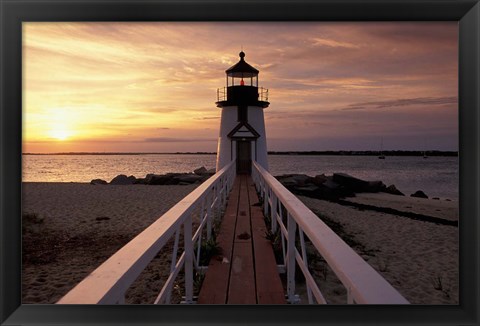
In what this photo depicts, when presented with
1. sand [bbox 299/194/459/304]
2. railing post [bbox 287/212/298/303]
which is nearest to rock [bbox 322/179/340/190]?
sand [bbox 299/194/459/304]

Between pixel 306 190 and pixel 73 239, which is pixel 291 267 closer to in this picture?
pixel 73 239

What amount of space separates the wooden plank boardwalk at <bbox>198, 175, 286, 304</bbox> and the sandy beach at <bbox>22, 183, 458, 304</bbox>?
5.53ft

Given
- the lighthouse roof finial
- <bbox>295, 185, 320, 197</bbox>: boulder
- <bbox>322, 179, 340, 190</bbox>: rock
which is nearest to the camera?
the lighthouse roof finial

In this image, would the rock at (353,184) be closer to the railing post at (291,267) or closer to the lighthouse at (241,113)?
the lighthouse at (241,113)

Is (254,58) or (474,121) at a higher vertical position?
(254,58)

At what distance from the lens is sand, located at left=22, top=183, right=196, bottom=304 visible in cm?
657

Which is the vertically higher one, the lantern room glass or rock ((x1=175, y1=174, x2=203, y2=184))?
the lantern room glass

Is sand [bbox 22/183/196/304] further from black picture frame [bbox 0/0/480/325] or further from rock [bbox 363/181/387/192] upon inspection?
rock [bbox 363/181/387/192]

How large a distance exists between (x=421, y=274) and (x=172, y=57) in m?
6.77

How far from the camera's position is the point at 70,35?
4.84 metres

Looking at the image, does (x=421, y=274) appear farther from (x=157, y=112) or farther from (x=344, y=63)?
(x=157, y=112)

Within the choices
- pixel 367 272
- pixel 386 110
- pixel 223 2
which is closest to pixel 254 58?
pixel 386 110

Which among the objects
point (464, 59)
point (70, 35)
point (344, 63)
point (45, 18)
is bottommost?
point (464, 59)

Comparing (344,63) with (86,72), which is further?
(344,63)
